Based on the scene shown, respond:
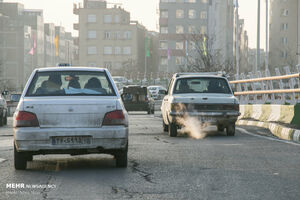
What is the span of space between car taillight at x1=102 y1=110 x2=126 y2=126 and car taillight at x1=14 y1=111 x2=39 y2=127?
3.16ft

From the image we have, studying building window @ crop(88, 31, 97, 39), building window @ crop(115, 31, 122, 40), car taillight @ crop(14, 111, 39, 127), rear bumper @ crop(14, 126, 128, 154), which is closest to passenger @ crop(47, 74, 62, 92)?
car taillight @ crop(14, 111, 39, 127)

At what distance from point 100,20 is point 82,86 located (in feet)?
462

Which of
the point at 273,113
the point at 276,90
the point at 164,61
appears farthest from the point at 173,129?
the point at 164,61

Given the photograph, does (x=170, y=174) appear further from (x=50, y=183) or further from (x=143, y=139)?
(x=143, y=139)

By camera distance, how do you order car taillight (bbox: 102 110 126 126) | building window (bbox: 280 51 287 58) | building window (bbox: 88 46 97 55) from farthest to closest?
building window (bbox: 88 46 97 55)
building window (bbox: 280 51 287 58)
car taillight (bbox: 102 110 126 126)

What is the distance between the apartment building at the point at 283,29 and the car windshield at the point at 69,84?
139 m

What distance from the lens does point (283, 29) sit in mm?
152625

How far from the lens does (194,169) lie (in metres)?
10.5

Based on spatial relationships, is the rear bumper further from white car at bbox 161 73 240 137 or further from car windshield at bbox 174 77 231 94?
car windshield at bbox 174 77 231 94

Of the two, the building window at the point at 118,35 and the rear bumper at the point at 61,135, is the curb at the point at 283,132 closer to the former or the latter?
the rear bumper at the point at 61,135

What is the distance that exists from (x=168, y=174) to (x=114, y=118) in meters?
1.18

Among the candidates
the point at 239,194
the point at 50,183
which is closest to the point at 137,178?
the point at 50,183

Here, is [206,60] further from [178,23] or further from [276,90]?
[178,23]

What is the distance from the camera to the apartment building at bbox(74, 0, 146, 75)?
150m
